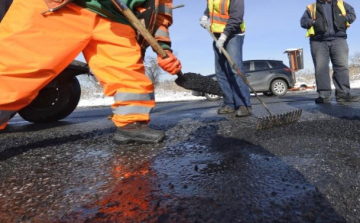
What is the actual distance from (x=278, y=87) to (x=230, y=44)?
342 inches

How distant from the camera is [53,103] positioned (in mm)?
3889

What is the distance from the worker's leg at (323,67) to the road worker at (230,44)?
1701mm

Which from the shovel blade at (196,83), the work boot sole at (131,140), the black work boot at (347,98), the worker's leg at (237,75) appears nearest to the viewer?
the work boot sole at (131,140)

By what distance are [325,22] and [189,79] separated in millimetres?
3392

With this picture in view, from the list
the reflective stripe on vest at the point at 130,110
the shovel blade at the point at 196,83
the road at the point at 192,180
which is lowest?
the road at the point at 192,180

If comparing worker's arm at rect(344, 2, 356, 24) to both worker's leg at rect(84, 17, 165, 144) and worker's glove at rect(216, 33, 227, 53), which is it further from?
worker's leg at rect(84, 17, 165, 144)

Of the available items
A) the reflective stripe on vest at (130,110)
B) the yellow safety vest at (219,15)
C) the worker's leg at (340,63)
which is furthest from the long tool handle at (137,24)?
the worker's leg at (340,63)

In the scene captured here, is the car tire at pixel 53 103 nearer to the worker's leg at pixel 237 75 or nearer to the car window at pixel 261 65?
the worker's leg at pixel 237 75

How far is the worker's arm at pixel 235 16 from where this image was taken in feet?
12.7

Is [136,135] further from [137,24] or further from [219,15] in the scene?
[219,15]

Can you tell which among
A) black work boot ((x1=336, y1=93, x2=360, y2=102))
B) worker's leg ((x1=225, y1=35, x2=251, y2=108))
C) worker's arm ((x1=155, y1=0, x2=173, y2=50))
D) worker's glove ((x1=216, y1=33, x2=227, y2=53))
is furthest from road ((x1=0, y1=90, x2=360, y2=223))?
black work boot ((x1=336, y1=93, x2=360, y2=102))

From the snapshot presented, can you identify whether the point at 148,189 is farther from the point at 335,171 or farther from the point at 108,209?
the point at 335,171

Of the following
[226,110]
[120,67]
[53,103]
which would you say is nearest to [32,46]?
[120,67]

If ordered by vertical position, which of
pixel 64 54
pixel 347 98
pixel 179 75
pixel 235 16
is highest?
pixel 235 16
